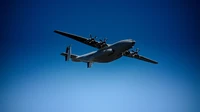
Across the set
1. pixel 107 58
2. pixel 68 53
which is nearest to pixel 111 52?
pixel 107 58

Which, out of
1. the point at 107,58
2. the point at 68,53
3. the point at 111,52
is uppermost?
the point at 68,53

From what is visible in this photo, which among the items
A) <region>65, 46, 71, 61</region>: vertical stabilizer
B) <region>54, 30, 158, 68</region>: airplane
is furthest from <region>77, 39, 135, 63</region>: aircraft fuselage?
<region>65, 46, 71, 61</region>: vertical stabilizer

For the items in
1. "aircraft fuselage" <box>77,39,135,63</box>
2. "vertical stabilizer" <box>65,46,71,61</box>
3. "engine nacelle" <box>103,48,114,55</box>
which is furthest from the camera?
"vertical stabilizer" <box>65,46,71,61</box>

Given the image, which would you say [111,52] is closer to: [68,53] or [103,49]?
[103,49]

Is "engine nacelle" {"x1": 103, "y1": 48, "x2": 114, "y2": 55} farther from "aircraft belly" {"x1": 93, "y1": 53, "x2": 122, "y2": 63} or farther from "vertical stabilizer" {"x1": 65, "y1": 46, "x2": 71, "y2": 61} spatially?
"vertical stabilizer" {"x1": 65, "y1": 46, "x2": 71, "y2": 61}

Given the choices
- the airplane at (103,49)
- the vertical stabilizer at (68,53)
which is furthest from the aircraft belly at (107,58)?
the vertical stabilizer at (68,53)

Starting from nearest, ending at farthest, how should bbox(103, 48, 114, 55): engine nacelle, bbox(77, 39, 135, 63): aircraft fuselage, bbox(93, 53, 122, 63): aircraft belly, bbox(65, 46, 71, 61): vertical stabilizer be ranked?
bbox(77, 39, 135, 63): aircraft fuselage → bbox(103, 48, 114, 55): engine nacelle → bbox(93, 53, 122, 63): aircraft belly → bbox(65, 46, 71, 61): vertical stabilizer

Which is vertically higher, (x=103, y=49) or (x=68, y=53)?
(x=68, y=53)

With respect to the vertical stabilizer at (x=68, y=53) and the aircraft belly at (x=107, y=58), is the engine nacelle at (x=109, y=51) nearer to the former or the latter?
the aircraft belly at (x=107, y=58)

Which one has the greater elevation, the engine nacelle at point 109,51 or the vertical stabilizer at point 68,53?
the vertical stabilizer at point 68,53

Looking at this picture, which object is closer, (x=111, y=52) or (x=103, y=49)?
(x=111, y=52)

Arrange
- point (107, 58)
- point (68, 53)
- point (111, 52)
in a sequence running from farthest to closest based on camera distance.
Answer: point (68, 53) → point (107, 58) → point (111, 52)
